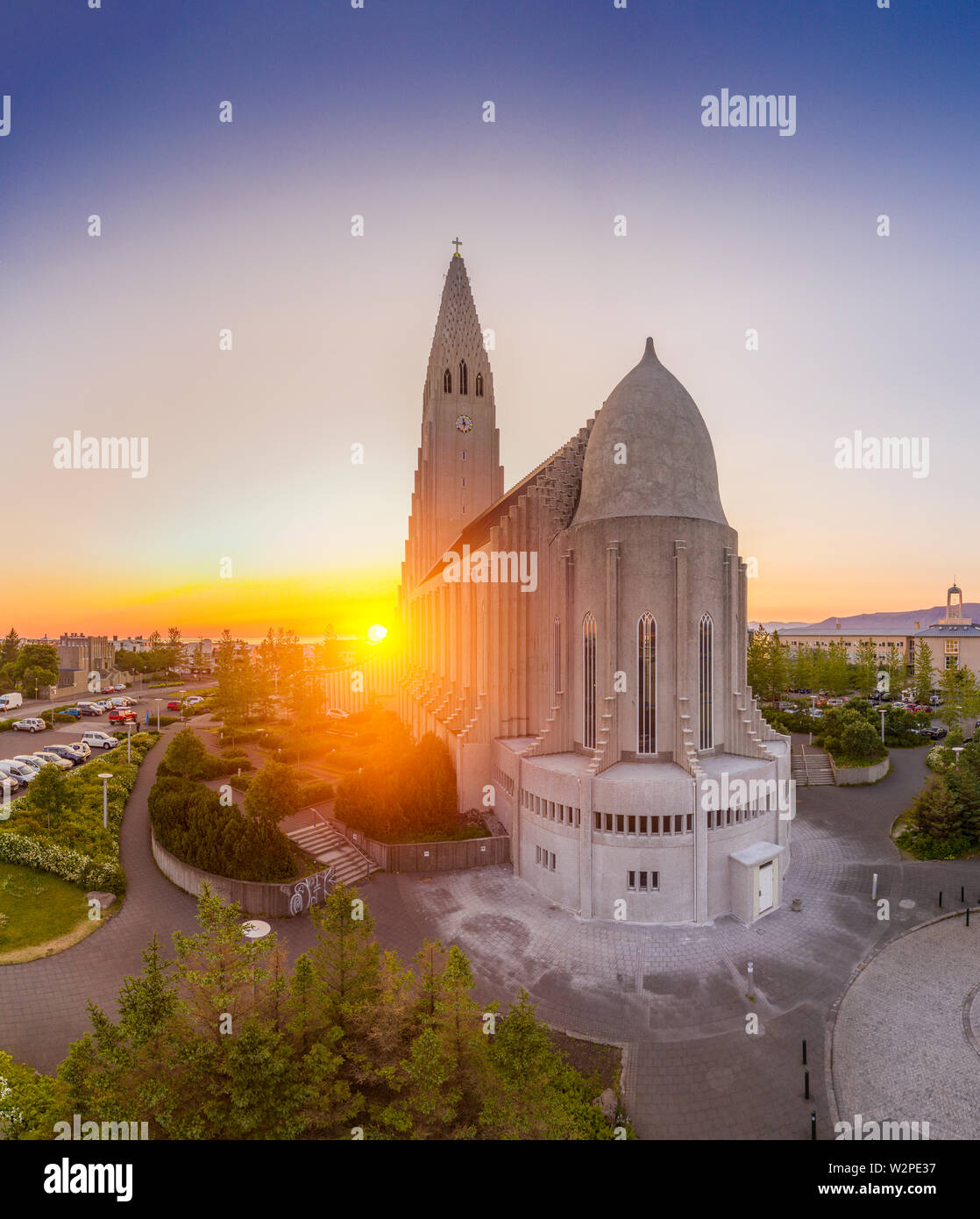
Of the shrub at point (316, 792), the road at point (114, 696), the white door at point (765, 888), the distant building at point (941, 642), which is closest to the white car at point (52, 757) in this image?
the shrub at point (316, 792)

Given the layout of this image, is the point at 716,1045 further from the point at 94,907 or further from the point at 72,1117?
the point at 94,907

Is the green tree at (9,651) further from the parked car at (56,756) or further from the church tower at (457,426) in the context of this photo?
the church tower at (457,426)

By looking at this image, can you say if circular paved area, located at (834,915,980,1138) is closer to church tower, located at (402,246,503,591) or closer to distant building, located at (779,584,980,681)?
church tower, located at (402,246,503,591)

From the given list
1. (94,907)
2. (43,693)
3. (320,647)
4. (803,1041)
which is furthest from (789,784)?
(43,693)

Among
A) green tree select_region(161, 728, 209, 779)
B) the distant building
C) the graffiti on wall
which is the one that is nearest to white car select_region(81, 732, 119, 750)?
green tree select_region(161, 728, 209, 779)

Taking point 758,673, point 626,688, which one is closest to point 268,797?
point 626,688
